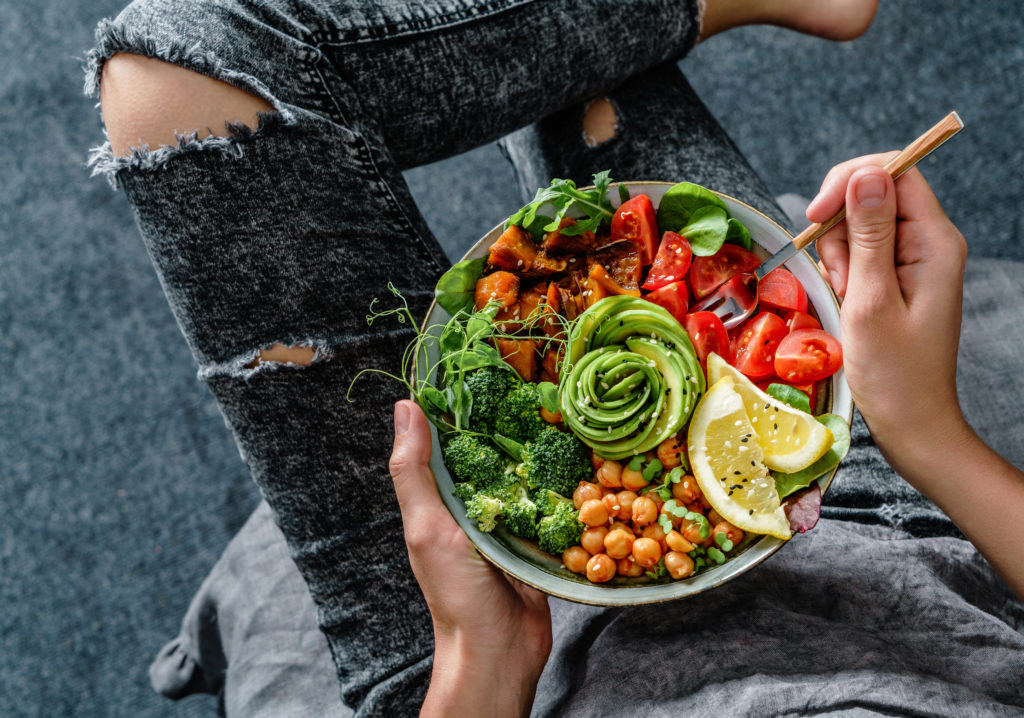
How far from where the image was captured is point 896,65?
1.86m

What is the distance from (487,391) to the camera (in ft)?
3.07

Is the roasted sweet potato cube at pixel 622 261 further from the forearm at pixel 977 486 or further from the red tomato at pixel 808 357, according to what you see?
the forearm at pixel 977 486

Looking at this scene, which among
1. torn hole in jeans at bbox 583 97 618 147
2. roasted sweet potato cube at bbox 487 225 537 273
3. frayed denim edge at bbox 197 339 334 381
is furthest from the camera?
torn hole in jeans at bbox 583 97 618 147

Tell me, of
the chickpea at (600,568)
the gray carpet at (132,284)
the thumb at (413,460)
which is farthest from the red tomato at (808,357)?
the gray carpet at (132,284)

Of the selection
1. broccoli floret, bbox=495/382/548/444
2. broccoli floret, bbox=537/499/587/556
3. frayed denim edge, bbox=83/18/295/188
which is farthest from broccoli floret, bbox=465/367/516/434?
frayed denim edge, bbox=83/18/295/188

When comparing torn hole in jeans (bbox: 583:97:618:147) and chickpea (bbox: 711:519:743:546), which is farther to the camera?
torn hole in jeans (bbox: 583:97:618:147)

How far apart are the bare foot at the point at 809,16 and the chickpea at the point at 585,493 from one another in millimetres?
854

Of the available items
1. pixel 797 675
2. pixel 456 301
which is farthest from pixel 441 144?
pixel 797 675

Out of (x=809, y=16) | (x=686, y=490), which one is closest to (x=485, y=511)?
(x=686, y=490)

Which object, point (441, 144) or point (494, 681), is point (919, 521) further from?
point (441, 144)

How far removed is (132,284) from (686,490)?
5.75 ft

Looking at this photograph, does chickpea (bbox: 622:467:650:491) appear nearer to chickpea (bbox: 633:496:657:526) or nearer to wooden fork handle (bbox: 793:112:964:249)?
chickpea (bbox: 633:496:657:526)

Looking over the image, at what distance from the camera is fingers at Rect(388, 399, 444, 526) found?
0.94 metres

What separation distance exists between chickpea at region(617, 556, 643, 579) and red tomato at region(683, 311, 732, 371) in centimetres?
27
